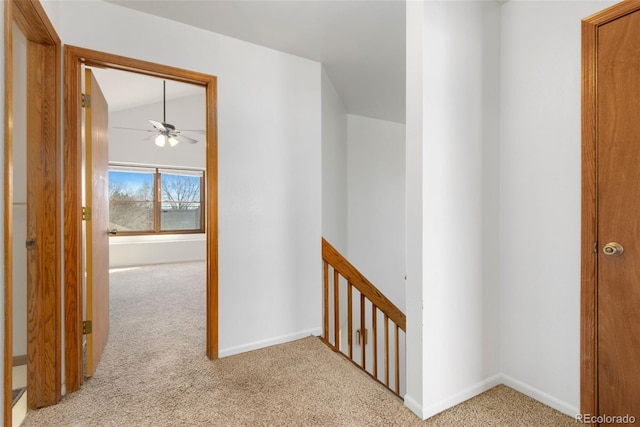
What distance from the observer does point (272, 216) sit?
7.95ft

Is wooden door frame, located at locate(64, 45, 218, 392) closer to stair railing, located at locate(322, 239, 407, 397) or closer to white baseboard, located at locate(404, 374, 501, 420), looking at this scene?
stair railing, located at locate(322, 239, 407, 397)

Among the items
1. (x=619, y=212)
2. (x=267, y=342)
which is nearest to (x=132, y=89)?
(x=267, y=342)

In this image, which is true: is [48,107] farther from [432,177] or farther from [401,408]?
[401,408]

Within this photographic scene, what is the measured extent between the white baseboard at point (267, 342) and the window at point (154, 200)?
4.86 metres

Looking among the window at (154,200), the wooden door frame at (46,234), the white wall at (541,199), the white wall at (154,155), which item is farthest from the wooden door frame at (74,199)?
the window at (154,200)

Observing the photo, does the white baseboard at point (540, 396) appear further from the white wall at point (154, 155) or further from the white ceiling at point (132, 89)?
the white wall at point (154, 155)

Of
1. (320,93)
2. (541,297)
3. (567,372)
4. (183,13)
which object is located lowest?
(567,372)

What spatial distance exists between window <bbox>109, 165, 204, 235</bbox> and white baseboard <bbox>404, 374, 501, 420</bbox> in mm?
6112

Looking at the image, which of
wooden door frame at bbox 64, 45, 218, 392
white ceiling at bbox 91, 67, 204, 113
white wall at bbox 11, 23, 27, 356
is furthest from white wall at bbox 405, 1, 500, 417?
white ceiling at bbox 91, 67, 204, 113

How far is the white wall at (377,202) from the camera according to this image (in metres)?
4.13

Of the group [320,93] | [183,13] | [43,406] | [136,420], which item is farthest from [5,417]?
[320,93]

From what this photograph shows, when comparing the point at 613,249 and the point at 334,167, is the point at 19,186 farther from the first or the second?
the point at 613,249

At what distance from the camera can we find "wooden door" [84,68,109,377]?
1896 millimetres

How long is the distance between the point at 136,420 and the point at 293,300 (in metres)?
1.23
